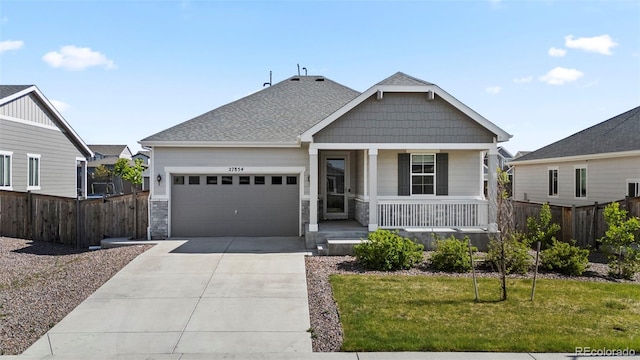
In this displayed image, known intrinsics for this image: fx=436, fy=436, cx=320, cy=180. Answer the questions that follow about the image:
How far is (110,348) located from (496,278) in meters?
7.57

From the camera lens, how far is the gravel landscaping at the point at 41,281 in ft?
21.4

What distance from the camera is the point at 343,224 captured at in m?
14.4

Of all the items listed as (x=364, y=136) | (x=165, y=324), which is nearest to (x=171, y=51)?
(x=364, y=136)

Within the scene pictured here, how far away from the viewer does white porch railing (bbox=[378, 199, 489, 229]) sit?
13.1 m

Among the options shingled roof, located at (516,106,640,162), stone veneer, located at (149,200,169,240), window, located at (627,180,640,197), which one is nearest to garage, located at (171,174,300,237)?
stone veneer, located at (149,200,169,240)

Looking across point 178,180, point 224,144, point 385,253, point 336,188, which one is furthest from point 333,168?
point 385,253

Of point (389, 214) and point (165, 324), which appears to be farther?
point (389, 214)

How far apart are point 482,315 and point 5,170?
58.2 feet

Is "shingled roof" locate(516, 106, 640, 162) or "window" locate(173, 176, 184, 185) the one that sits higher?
"shingled roof" locate(516, 106, 640, 162)

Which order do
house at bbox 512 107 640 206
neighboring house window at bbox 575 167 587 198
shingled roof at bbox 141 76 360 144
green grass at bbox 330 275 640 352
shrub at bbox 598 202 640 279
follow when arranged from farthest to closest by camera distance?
neighboring house window at bbox 575 167 587 198, house at bbox 512 107 640 206, shingled roof at bbox 141 76 360 144, shrub at bbox 598 202 640 279, green grass at bbox 330 275 640 352

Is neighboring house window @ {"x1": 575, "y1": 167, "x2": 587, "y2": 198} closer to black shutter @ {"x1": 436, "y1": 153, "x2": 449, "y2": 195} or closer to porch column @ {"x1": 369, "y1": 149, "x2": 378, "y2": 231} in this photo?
black shutter @ {"x1": 436, "y1": 153, "x2": 449, "y2": 195}

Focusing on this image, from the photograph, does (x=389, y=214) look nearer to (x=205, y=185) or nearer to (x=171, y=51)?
(x=205, y=185)

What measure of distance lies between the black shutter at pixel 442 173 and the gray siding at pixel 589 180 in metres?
6.73

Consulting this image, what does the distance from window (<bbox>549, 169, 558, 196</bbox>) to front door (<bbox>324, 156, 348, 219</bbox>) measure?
10665mm
